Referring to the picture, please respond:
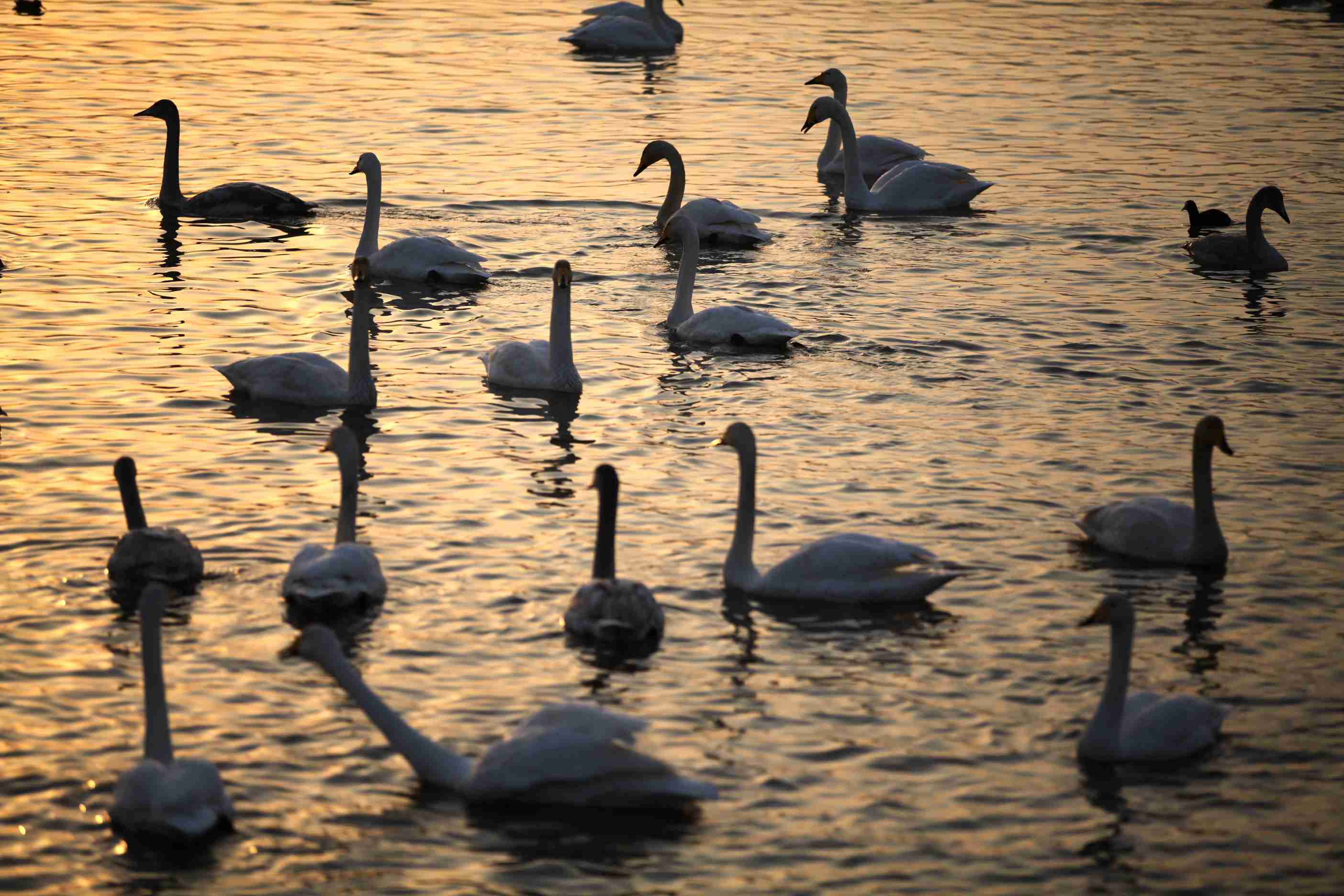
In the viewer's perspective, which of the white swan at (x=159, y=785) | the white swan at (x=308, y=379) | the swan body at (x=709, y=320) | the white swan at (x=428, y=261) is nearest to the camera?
the white swan at (x=159, y=785)

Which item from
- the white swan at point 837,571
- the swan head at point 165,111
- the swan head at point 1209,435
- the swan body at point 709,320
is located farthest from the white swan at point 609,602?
the swan head at point 165,111

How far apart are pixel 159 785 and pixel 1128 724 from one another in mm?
4084

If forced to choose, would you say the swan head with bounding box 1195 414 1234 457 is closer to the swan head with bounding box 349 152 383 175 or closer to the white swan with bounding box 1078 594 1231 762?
the white swan with bounding box 1078 594 1231 762

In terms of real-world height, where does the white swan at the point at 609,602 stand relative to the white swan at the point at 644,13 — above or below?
below

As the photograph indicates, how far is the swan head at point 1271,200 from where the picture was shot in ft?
57.2

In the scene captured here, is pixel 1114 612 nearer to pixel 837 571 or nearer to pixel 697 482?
pixel 837 571

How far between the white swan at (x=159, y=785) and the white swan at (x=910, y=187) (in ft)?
45.4

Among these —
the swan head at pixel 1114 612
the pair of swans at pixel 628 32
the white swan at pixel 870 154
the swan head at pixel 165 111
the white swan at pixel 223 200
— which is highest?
the pair of swans at pixel 628 32

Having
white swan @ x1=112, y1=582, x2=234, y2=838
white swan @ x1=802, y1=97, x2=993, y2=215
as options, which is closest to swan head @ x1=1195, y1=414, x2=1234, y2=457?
white swan @ x1=112, y1=582, x2=234, y2=838

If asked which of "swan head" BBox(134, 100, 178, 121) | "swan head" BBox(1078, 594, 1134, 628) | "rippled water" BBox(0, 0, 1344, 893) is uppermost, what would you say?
"swan head" BBox(134, 100, 178, 121)

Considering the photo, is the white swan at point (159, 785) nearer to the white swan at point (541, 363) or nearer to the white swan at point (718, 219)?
the white swan at point (541, 363)

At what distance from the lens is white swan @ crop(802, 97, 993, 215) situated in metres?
20.2

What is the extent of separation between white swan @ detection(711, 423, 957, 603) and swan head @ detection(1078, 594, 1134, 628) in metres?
1.55

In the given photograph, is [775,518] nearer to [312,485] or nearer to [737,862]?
[312,485]
